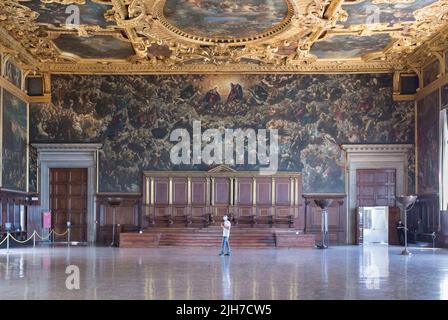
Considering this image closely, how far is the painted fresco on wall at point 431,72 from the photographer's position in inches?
986

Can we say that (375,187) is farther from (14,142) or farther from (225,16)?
(14,142)

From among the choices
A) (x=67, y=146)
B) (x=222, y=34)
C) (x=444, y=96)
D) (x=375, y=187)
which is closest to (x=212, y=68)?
(x=222, y=34)

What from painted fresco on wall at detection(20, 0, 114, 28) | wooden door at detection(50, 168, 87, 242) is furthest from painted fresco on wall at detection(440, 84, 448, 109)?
wooden door at detection(50, 168, 87, 242)

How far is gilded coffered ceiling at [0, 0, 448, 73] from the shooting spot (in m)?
20.4

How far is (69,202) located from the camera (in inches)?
1105

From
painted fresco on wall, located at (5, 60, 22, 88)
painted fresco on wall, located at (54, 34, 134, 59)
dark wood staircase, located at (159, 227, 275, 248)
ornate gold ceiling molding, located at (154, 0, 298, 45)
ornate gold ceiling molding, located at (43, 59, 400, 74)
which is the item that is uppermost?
ornate gold ceiling molding, located at (154, 0, 298, 45)

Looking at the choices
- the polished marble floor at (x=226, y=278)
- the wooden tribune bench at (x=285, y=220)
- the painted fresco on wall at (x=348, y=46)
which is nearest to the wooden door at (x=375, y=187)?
the wooden tribune bench at (x=285, y=220)

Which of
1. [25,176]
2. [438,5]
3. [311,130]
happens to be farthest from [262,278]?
[25,176]

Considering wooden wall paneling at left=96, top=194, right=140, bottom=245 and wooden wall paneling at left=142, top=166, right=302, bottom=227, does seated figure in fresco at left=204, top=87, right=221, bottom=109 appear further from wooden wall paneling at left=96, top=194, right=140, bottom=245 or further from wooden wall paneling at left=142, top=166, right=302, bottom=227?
wooden wall paneling at left=96, top=194, right=140, bottom=245

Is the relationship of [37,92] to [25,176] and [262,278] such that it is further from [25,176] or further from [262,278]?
[262,278]

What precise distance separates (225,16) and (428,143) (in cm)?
1095

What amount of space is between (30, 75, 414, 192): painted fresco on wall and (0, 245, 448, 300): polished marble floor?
10604mm

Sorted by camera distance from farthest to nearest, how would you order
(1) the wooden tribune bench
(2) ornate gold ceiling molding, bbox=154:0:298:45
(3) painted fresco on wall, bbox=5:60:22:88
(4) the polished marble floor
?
(1) the wooden tribune bench, (3) painted fresco on wall, bbox=5:60:22:88, (2) ornate gold ceiling molding, bbox=154:0:298:45, (4) the polished marble floor
